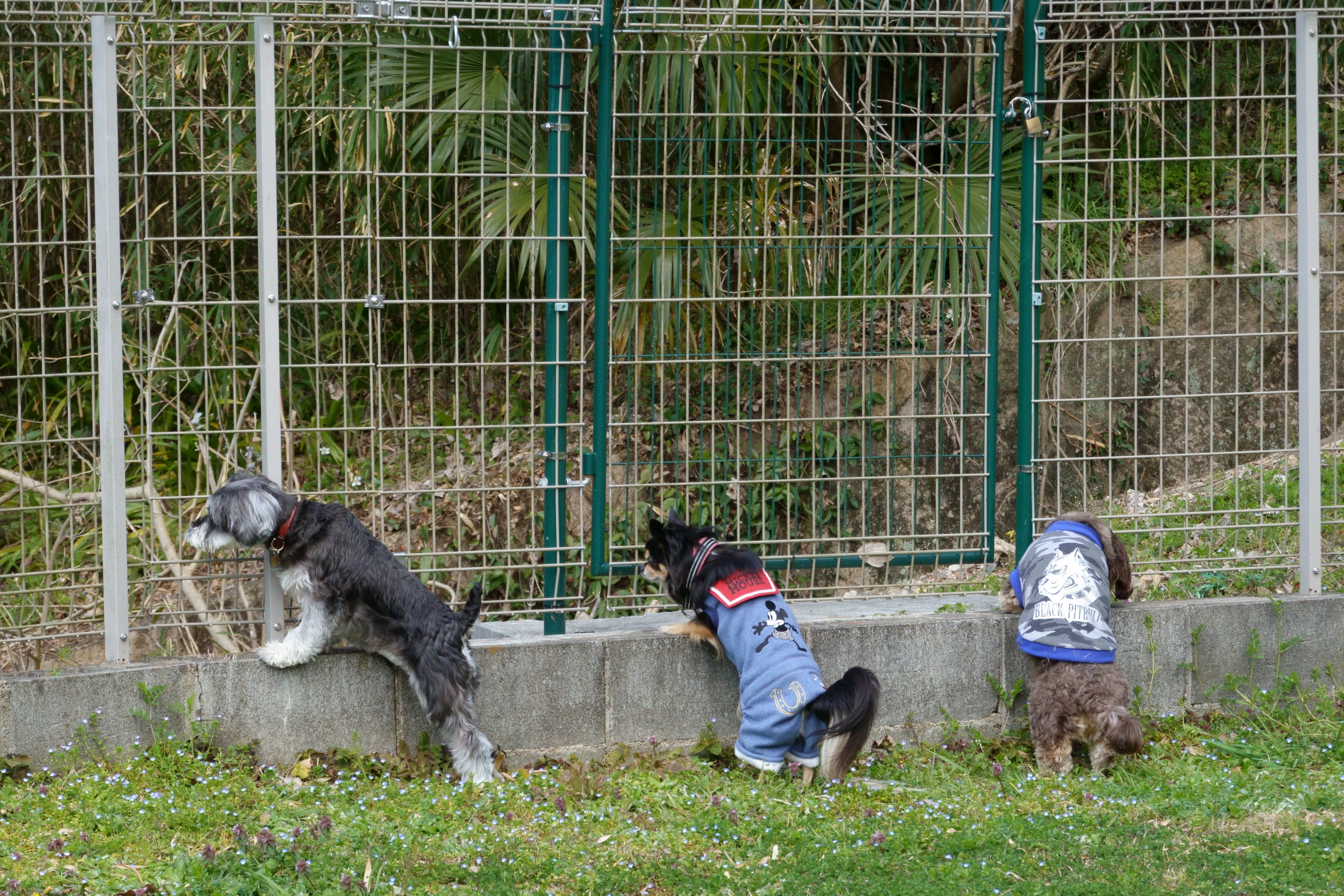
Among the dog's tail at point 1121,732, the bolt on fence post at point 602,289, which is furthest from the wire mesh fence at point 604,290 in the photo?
the dog's tail at point 1121,732

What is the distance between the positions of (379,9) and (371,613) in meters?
2.53

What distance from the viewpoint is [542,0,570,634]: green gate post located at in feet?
17.5

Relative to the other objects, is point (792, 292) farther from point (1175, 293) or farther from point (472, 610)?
point (1175, 293)

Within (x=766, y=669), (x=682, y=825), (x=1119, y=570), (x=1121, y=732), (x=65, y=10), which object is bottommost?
(x=682, y=825)

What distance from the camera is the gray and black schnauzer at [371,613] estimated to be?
4961 millimetres

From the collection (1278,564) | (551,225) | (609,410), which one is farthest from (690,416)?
(1278,564)

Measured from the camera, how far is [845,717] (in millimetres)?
4902

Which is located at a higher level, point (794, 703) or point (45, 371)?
point (45, 371)

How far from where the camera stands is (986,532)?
19.7 ft

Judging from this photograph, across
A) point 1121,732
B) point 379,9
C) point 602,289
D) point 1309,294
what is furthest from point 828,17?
point 1121,732

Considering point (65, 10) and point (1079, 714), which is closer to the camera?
point (65, 10)

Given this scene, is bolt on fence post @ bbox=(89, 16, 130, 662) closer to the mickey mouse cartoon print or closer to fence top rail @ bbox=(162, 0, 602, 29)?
fence top rail @ bbox=(162, 0, 602, 29)

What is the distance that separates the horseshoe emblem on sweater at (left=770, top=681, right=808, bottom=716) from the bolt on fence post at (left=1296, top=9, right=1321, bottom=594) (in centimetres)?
285

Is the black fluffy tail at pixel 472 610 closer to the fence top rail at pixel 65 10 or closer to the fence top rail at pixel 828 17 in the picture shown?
the fence top rail at pixel 828 17
